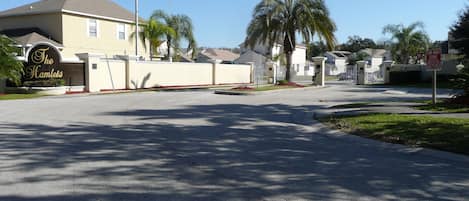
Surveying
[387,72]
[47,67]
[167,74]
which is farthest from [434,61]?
[387,72]

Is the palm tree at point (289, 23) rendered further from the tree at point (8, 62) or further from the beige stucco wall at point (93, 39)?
the tree at point (8, 62)

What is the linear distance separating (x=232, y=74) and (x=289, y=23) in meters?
11.8

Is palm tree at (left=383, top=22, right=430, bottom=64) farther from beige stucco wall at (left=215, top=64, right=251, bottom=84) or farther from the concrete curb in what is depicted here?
the concrete curb

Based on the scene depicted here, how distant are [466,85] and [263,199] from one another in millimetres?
13658

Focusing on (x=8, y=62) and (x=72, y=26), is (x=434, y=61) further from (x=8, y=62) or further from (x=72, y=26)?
(x=72, y=26)

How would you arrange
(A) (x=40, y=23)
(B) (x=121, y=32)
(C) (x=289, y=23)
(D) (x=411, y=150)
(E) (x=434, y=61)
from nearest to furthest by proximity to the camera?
(D) (x=411, y=150), (E) (x=434, y=61), (C) (x=289, y=23), (A) (x=40, y=23), (B) (x=121, y=32)

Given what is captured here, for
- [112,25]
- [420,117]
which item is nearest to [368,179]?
[420,117]

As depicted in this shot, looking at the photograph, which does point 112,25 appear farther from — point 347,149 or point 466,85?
point 347,149

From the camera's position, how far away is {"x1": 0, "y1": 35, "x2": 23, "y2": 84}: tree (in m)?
24.7

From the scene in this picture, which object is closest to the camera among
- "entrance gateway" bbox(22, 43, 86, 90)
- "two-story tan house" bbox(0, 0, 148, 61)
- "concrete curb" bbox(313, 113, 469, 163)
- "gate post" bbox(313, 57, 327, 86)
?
"concrete curb" bbox(313, 113, 469, 163)

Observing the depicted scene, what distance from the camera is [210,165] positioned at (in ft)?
23.8

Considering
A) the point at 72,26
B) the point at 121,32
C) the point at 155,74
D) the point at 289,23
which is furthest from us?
the point at 121,32

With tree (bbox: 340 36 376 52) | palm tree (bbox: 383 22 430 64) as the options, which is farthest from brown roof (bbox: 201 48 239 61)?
tree (bbox: 340 36 376 52)

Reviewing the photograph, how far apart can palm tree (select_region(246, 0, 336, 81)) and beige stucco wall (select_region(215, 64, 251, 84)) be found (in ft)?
29.1
